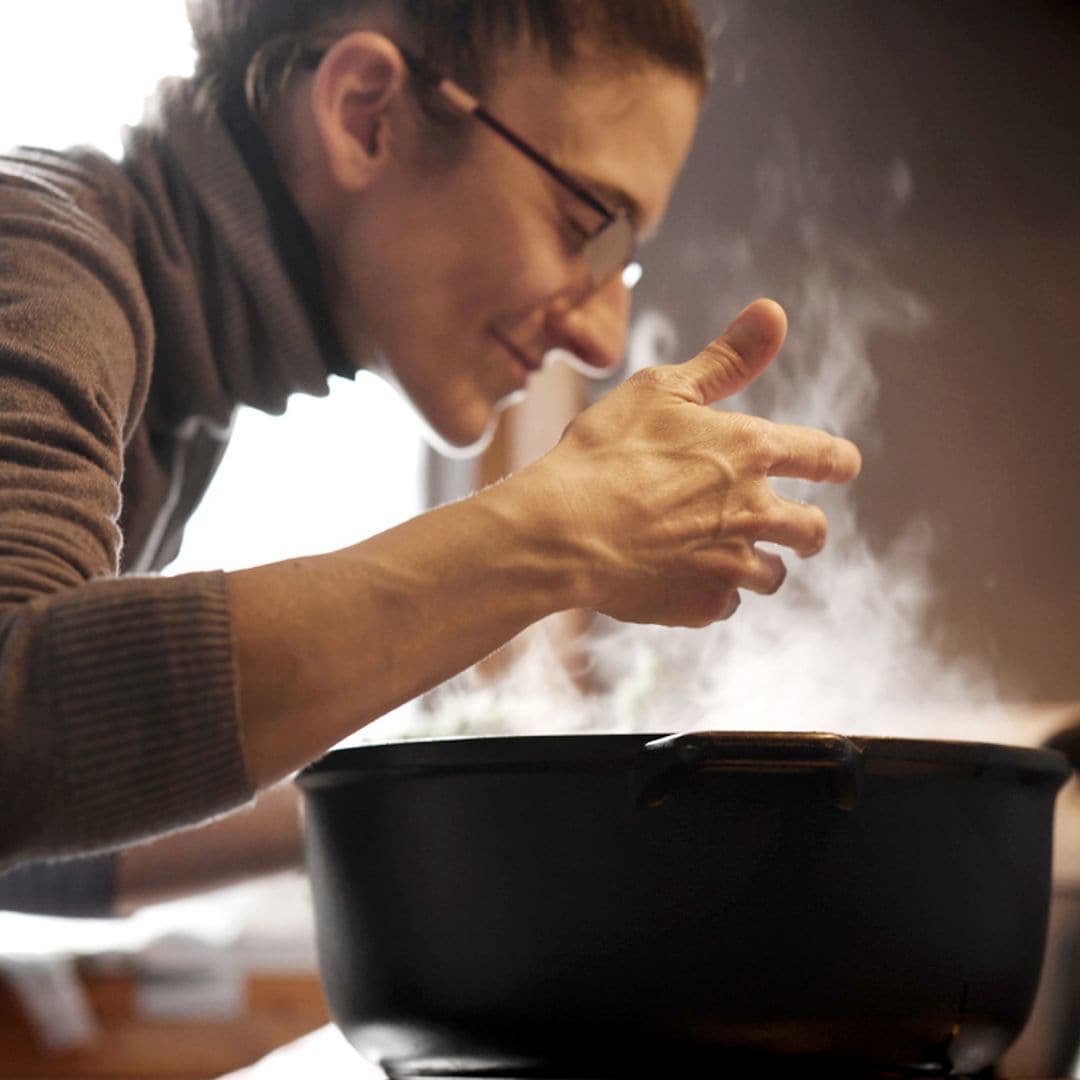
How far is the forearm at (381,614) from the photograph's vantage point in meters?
0.63

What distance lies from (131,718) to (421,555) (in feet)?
0.50

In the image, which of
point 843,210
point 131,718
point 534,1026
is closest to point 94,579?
point 131,718

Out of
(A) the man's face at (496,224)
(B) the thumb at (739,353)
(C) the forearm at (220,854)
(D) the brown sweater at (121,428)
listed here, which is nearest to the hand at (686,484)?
(B) the thumb at (739,353)

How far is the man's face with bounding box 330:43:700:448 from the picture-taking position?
3.59 ft

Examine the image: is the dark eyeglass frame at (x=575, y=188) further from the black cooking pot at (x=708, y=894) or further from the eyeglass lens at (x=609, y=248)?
the black cooking pot at (x=708, y=894)

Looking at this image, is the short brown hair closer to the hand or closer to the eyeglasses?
the eyeglasses

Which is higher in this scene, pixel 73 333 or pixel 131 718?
pixel 73 333

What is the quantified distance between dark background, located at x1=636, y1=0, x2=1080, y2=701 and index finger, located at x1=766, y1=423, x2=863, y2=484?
0.53 metres

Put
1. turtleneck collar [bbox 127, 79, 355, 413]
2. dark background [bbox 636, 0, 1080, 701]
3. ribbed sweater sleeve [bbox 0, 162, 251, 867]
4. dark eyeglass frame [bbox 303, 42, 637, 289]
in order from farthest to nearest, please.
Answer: dark background [bbox 636, 0, 1080, 701] < dark eyeglass frame [bbox 303, 42, 637, 289] < turtleneck collar [bbox 127, 79, 355, 413] < ribbed sweater sleeve [bbox 0, 162, 251, 867]

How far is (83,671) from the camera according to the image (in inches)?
23.7

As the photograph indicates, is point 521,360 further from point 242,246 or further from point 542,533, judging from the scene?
point 542,533

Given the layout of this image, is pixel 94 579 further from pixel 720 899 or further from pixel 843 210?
pixel 843 210

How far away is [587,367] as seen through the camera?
48.6 inches

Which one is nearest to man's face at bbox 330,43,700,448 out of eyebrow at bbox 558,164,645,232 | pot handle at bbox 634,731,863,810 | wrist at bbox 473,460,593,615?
eyebrow at bbox 558,164,645,232
